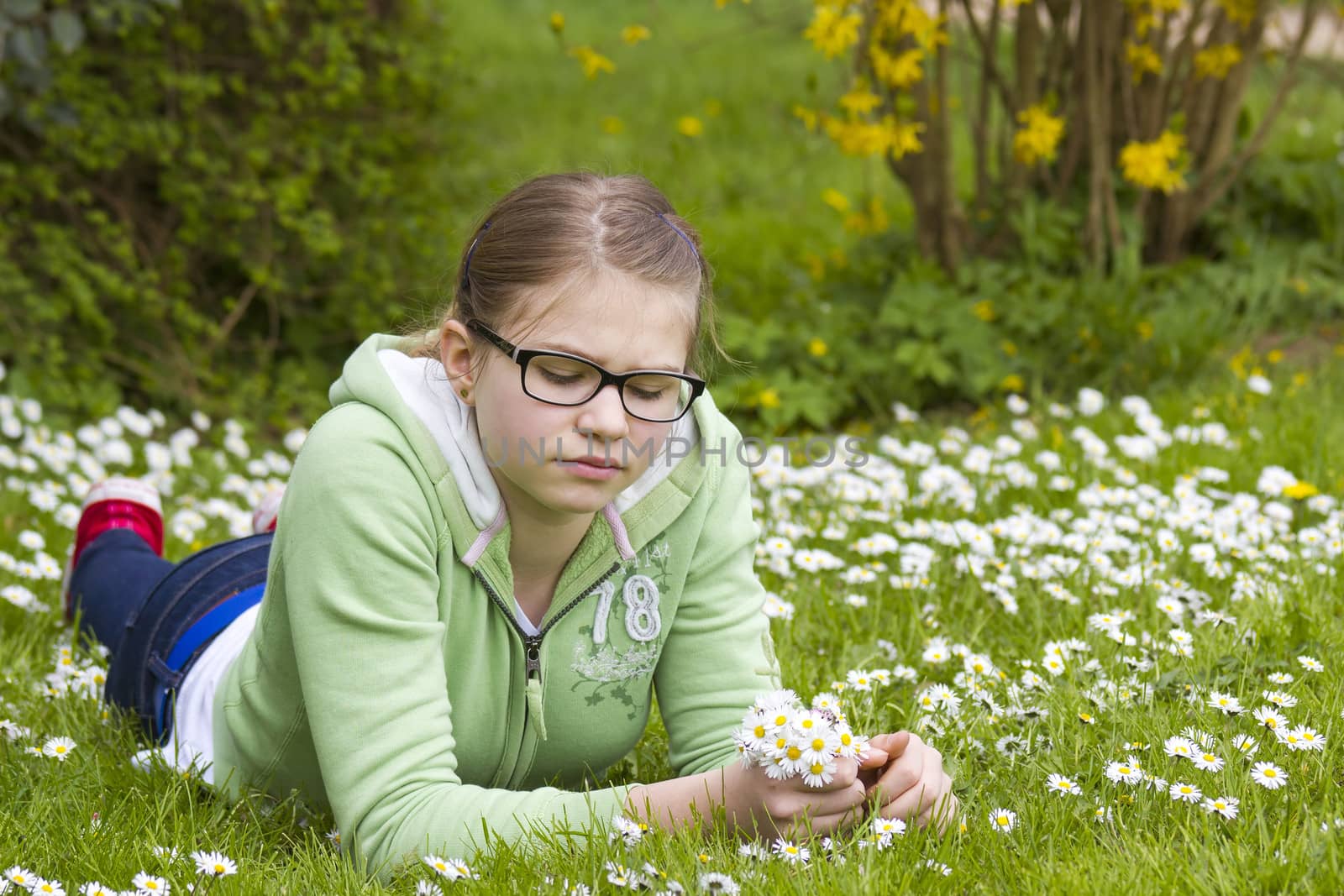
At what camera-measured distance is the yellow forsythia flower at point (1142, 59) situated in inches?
185

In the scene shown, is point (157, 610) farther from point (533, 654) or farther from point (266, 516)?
point (533, 654)

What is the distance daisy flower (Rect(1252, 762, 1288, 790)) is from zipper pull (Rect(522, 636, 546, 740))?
40.0 inches

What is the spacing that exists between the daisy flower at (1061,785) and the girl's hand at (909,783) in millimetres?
194

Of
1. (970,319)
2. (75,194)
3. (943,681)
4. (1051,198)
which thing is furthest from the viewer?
(1051,198)

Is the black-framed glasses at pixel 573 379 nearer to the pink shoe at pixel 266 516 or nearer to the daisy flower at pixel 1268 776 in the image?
the daisy flower at pixel 1268 776

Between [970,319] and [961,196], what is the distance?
1.17 meters

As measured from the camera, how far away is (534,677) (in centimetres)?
208

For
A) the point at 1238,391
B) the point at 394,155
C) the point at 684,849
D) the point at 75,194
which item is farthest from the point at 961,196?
the point at 684,849

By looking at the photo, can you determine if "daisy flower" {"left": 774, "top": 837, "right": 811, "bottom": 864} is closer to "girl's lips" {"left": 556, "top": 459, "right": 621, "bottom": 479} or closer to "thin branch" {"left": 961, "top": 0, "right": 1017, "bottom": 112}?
"girl's lips" {"left": 556, "top": 459, "right": 621, "bottom": 479}

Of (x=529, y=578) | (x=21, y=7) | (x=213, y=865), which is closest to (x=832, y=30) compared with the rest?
(x=21, y=7)

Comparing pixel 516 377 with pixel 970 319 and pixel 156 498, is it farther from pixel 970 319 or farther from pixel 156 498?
pixel 970 319

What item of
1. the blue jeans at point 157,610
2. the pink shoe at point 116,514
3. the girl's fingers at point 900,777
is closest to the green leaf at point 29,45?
the pink shoe at point 116,514

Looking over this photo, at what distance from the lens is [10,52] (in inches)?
157

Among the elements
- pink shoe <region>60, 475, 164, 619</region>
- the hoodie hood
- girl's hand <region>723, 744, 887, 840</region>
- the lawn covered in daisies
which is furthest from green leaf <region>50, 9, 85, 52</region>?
girl's hand <region>723, 744, 887, 840</region>
